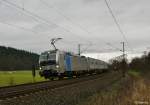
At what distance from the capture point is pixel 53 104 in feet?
49.7

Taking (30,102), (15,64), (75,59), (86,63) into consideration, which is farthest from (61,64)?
(15,64)

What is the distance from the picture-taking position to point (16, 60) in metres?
141

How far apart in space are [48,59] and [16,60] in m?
105

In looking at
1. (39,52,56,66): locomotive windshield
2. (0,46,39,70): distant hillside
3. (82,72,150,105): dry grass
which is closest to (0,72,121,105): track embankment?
(82,72,150,105): dry grass

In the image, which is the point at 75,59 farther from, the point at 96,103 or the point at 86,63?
the point at 96,103

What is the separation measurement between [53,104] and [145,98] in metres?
4.90

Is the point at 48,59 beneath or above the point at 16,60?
beneath

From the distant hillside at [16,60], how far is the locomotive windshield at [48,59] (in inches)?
3041

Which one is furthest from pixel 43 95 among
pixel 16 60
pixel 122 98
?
pixel 16 60

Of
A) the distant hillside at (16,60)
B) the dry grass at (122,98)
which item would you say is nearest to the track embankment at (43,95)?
the dry grass at (122,98)

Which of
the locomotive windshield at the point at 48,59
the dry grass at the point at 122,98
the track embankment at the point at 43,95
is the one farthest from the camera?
the locomotive windshield at the point at 48,59

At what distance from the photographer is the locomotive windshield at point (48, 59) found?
38159 mm

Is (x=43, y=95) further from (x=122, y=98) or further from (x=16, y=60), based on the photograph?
(x=16, y=60)

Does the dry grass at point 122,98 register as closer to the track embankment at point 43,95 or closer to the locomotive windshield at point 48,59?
the track embankment at point 43,95
